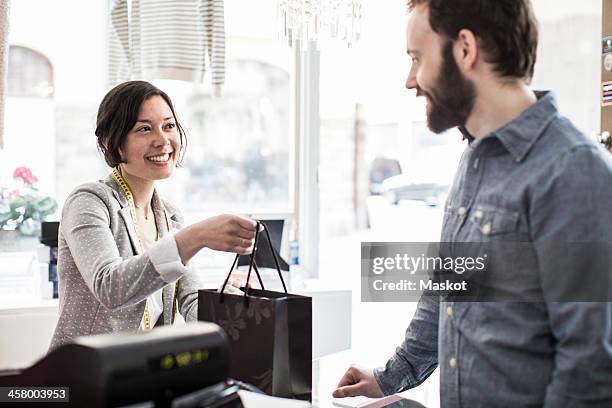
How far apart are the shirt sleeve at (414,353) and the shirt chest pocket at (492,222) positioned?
0.31 meters

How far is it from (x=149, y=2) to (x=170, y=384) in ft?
7.79

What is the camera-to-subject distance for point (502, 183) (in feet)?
3.73

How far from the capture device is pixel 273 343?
4.46 feet

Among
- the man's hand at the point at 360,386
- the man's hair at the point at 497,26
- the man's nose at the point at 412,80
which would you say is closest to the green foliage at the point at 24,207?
the man's hand at the point at 360,386

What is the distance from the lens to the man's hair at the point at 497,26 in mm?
1170

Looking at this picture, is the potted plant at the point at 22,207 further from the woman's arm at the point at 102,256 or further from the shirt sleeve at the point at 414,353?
the shirt sleeve at the point at 414,353

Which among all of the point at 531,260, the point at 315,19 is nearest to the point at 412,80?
the point at 531,260

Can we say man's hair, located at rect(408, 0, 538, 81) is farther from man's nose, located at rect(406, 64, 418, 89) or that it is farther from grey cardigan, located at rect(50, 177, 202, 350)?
grey cardigan, located at rect(50, 177, 202, 350)

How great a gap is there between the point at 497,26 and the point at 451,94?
0.14 meters

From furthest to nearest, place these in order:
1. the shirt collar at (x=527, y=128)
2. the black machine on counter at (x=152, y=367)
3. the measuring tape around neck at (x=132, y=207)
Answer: the measuring tape around neck at (x=132, y=207)
the shirt collar at (x=527, y=128)
the black machine on counter at (x=152, y=367)

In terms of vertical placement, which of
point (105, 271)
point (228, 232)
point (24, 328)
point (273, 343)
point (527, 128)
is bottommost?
point (24, 328)

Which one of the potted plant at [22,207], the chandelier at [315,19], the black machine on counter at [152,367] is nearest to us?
the black machine on counter at [152,367]

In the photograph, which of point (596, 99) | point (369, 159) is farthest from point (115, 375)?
point (369, 159)

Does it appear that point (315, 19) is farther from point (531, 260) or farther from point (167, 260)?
point (531, 260)
